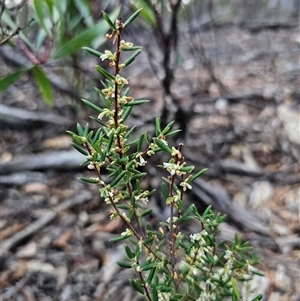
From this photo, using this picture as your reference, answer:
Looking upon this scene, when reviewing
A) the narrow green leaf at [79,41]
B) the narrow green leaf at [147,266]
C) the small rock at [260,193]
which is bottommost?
the small rock at [260,193]

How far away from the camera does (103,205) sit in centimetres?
152

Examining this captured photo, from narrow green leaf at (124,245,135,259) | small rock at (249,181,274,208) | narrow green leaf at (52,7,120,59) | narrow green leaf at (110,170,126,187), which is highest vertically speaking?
narrow green leaf at (52,7,120,59)

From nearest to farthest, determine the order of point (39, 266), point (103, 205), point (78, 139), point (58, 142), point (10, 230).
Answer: point (78, 139)
point (39, 266)
point (10, 230)
point (103, 205)
point (58, 142)

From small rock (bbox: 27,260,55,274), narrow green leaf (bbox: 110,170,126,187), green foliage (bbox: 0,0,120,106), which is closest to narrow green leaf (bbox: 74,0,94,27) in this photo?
green foliage (bbox: 0,0,120,106)

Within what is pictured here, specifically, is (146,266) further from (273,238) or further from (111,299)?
(273,238)

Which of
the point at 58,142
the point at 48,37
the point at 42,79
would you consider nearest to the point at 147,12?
the point at 48,37

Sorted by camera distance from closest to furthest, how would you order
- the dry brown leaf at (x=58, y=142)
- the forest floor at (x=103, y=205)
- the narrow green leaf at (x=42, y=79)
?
the forest floor at (x=103, y=205) → the narrow green leaf at (x=42, y=79) → the dry brown leaf at (x=58, y=142)

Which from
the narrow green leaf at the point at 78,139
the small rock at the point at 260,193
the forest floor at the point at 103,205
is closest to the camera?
the narrow green leaf at the point at 78,139

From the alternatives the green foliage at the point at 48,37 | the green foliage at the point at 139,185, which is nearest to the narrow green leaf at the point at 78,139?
the green foliage at the point at 139,185

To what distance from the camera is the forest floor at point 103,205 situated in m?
1.17

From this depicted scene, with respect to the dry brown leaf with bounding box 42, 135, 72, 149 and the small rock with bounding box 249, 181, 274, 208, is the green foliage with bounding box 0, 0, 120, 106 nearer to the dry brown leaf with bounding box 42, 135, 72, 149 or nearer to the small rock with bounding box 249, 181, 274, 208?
the dry brown leaf with bounding box 42, 135, 72, 149

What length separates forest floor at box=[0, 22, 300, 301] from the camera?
3.83ft

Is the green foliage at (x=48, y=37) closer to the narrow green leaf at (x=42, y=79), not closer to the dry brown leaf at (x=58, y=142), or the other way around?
the narrow green leaf at (x=42, y=79)

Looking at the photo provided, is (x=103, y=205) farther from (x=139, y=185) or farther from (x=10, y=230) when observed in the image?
(x=139, y=185)
